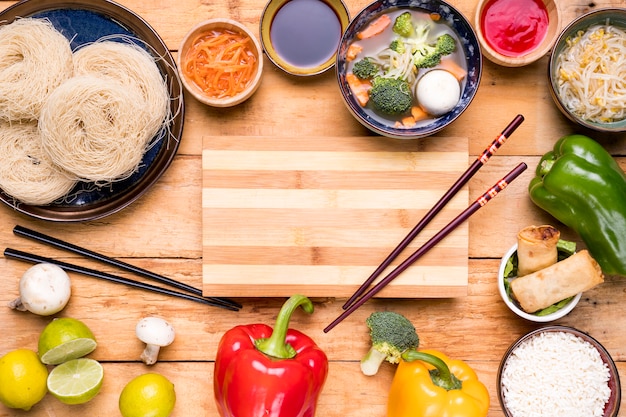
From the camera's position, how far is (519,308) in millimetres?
2186

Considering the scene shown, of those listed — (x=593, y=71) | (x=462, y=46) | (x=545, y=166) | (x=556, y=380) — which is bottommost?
(x=556, y=380)

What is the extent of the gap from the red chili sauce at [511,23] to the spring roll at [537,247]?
64cm

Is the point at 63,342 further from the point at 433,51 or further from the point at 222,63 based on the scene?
the point at 433,51

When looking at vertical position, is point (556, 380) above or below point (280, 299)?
below

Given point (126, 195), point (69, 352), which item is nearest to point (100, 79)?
point (126, 195)

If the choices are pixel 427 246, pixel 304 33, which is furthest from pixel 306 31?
pixel 427 246

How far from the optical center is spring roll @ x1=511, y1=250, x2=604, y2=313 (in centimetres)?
208

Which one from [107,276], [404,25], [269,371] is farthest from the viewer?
[107,276]

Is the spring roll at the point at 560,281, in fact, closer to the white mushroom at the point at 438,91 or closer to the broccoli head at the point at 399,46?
the white mushroom at the point at 438,91

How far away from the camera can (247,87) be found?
216 centimetres

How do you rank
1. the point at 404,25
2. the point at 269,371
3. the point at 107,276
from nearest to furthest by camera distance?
the point at 269,371, the point at 404,25, the point at 107,276

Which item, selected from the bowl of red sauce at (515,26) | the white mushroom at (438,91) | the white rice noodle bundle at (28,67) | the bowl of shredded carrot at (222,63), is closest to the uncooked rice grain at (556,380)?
the white mushroom at (438,91)

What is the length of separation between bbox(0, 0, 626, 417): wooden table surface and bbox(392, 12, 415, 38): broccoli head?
0.22 metres

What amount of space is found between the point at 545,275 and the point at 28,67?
75.8 inches
